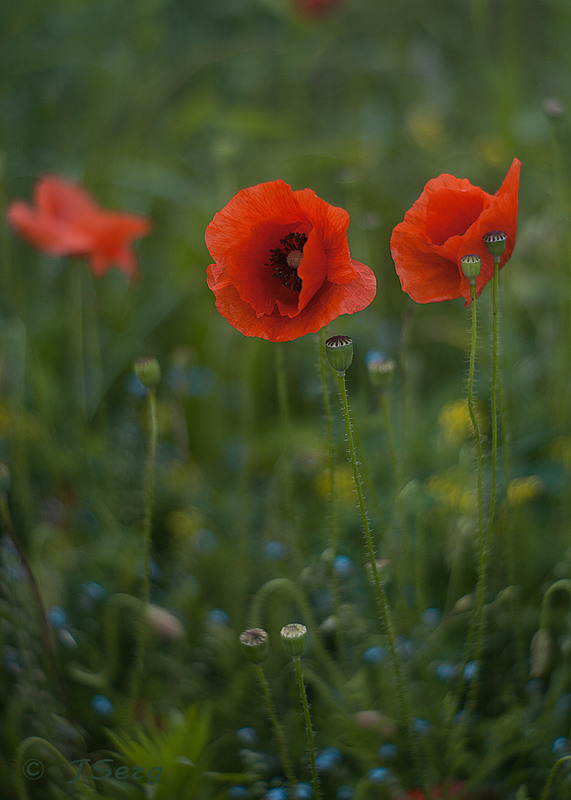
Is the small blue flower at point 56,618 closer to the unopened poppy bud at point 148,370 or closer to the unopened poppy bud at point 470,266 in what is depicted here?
the unopened poppy bud at point 148,370

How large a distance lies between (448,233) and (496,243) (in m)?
0.09

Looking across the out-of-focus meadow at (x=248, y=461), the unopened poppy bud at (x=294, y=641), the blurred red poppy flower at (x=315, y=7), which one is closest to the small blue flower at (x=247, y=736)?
the out-of-focus meadow at (x=248, y=461)

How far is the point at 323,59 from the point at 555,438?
2.41 meters

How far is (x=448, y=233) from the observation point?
0.81 m

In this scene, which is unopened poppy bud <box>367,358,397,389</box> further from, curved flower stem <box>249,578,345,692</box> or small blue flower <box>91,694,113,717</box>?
small blue flower <box>91,694,113,717</box>

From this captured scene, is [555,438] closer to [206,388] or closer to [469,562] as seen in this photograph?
[469,562]

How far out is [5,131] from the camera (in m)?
2.16

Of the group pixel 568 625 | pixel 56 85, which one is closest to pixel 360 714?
pixel 568 625

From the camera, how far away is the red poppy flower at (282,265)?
2.41 ft

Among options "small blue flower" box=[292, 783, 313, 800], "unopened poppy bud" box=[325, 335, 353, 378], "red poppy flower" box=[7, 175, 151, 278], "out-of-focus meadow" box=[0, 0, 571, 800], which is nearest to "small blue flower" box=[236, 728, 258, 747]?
"out-of-focus meadow" box=[0, 0, 571, 800]

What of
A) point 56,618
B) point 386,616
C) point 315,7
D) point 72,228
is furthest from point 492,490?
point 315,7

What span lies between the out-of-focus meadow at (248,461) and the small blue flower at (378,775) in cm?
2

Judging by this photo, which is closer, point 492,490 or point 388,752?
point 492,490

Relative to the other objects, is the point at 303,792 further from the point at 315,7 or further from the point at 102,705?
the point at 315,7
